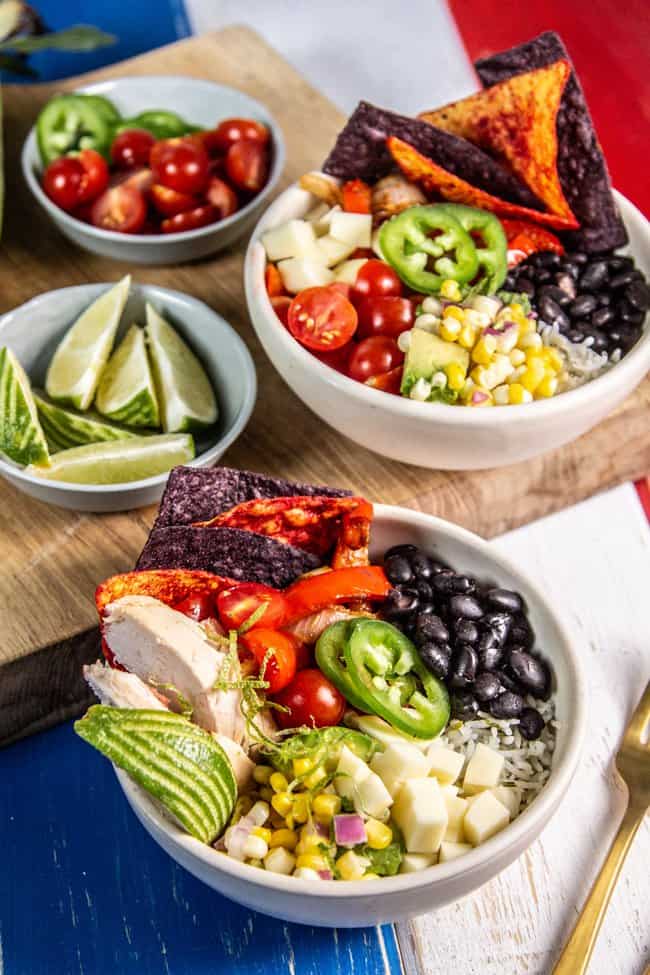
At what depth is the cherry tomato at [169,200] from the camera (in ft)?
11.9

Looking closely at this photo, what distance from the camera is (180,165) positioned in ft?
11.8

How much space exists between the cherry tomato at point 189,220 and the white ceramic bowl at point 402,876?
1.80 metres

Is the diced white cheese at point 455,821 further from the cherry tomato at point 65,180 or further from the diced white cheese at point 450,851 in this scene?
the cherry tomato at point 65,180

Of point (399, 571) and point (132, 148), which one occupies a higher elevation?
point (132, 148)

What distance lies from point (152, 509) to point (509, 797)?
1237mm

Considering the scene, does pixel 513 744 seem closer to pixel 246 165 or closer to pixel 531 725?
pixel 531 725

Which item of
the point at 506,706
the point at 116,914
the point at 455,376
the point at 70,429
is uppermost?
the point at 70,429

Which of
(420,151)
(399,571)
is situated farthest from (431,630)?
(420,151)

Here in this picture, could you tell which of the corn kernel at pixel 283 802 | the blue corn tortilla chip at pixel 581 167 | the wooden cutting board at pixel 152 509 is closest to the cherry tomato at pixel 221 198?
the wooden cutting board at pixel 152 509

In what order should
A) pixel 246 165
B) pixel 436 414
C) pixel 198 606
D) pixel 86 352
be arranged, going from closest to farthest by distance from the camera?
pixel 198 606, pixel 436 414, pixel 86 352, pixel 246 165

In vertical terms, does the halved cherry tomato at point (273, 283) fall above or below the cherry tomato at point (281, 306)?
above

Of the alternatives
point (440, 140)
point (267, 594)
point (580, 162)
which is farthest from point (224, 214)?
point (267, 594)

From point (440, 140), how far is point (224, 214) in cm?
78

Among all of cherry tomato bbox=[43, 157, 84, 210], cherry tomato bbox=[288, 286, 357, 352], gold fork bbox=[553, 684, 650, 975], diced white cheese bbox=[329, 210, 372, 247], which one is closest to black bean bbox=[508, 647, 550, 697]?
gold fork bbox=[553, 684, 650, 975]
